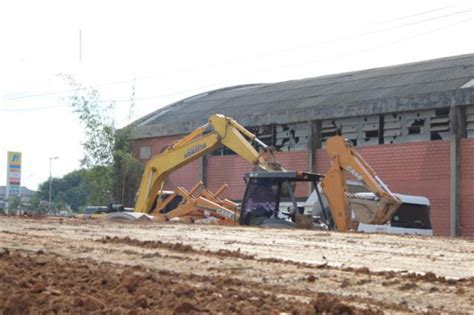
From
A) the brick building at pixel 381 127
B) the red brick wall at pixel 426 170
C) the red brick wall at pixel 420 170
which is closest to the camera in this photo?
the red brick wall at pixel 426 170

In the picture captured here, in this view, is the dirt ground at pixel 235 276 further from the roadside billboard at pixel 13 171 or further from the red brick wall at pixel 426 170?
the roadside billboard at pixel 13 171

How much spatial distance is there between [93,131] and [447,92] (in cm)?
2937

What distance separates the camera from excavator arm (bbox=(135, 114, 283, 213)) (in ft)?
106

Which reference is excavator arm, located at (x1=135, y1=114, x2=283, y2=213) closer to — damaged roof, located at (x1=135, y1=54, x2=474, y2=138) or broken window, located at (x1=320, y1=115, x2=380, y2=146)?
damaged roof, located at (x1=135, y1=54, x2=474, y2=138)

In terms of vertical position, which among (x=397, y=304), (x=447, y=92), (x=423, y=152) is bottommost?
(x=397, y=304)

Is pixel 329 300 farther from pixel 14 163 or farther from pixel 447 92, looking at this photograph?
pixel 14 163

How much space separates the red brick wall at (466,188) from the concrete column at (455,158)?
218 millimetres

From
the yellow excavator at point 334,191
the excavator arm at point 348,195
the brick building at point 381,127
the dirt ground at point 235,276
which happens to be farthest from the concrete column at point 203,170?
the dirt ground at point 235,276

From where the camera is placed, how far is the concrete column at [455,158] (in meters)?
39.4

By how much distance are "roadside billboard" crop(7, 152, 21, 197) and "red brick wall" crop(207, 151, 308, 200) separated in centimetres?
Answer: 4593

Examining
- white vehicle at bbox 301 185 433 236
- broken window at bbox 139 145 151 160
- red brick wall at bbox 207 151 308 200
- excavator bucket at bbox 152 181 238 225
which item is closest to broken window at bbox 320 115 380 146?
red brick wall at bbox 207 151 308 200

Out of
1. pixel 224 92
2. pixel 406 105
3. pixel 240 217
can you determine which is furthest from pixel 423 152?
pixel 224 92

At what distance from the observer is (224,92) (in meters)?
65.1

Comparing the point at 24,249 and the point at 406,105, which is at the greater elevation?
the point at 406,105
